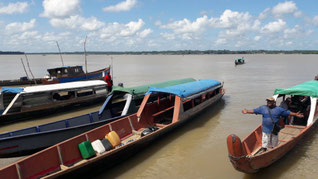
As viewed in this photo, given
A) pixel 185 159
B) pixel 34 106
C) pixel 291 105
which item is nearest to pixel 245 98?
pixel 291 105

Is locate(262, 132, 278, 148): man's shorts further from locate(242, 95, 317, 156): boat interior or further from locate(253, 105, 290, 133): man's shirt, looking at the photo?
locate(242, 95, 317, 156): boat interior

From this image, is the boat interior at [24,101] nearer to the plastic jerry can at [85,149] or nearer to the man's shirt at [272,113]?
the plastic jerry can at [85,149]

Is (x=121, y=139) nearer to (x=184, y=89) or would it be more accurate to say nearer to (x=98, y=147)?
(x=98, y=147)

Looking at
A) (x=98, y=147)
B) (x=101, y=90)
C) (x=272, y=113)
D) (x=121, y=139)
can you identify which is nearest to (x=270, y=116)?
(x=272, y=113)

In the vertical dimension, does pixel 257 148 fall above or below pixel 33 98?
below

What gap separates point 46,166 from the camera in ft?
20.8

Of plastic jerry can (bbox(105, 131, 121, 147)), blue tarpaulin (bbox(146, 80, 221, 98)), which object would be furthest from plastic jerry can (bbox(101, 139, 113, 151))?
blue tarpaulin (bbox(146, 80, 221, 98))

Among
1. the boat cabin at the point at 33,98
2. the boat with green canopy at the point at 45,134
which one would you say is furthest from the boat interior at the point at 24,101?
the boat with green canopy at the point at 45,134

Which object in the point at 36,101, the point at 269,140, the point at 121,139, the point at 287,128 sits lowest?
the point at 121,139

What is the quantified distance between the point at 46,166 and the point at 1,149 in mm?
2057

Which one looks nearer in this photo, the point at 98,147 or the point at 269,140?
the point at 269,140

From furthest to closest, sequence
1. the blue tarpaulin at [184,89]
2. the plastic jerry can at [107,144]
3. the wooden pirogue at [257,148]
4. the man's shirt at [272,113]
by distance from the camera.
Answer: the blue tarpaulin at [184,89]
the plastic jerry can at [107,144]
the man's shirt at [272,113]
the wooden pirogue at [257,148]

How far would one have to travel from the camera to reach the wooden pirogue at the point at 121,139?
19.5 ft

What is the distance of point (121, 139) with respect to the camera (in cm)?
901
